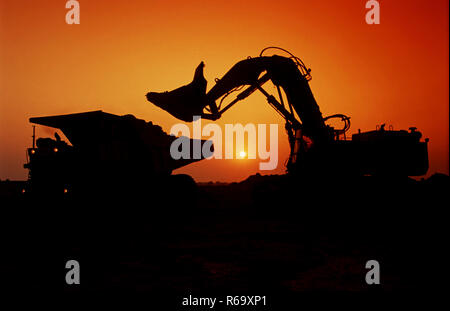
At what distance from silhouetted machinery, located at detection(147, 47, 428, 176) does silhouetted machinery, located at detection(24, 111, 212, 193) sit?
3.91ft

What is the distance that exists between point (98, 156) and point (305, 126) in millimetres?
6025

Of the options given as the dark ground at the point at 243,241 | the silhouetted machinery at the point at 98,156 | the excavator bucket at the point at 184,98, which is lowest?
the dark ground at the point at 243,241

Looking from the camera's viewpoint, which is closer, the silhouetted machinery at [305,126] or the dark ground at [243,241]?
the dark ground at [243,241]

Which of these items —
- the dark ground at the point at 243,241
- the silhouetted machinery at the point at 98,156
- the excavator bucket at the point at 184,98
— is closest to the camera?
the dark ground at the point at 243,241

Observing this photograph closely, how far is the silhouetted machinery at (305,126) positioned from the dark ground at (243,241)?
1.58ft

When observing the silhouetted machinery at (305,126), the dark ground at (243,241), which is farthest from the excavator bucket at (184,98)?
the dark ground at (243,241)

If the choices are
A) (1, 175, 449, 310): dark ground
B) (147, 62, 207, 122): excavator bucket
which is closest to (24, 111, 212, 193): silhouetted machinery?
(1, 175, 449, 310): dark ground

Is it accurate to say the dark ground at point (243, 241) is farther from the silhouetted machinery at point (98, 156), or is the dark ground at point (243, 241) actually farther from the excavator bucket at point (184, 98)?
the excavator bucket at point (184, 98)

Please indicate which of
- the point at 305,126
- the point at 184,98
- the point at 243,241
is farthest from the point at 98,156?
the point at 305,126

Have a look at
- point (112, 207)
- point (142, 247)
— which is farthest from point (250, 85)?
point (142, 247)

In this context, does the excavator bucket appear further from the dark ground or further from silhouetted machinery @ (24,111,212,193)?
the dark ground

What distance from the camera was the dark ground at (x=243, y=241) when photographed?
5074mm
